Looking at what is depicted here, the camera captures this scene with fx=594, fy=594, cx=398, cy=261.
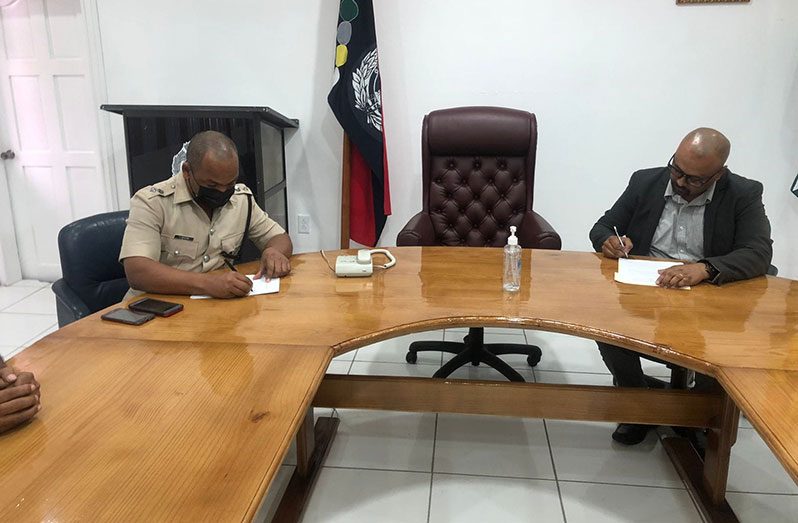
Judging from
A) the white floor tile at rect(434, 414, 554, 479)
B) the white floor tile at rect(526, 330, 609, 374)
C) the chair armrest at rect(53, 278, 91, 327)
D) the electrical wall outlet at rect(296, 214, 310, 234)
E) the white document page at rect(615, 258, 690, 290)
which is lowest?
the white floor tile at rect(526, 330, 609, 374)

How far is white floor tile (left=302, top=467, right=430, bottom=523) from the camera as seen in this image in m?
1.83

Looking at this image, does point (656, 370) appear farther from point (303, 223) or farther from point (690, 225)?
point (303, 223)

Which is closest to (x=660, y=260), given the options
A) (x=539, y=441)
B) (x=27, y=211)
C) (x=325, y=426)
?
(x=539, y=441)

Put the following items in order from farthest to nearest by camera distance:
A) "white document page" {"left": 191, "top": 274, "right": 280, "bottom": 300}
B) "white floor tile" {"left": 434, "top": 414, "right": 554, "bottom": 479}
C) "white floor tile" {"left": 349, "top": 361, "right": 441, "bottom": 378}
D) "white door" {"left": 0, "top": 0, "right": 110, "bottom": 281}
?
"white door" {"left": 0, "top": 0, "right": 110, "bottom": 281}, "white floor tile" {"left": 349, "top": 361, "right": 441, "bottom": 378}, "white floor tile" {"left": 434, "top": 414, "right": 554, "bottom": 479}, "white document page" {"left": 191, "top": 274, "right": 280, "bottom": 300}

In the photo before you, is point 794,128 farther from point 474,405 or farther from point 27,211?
point 27,211

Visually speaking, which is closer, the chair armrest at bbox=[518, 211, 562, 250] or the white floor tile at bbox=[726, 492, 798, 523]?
the white floor tile at bbox=[726, 492, 798, 523]

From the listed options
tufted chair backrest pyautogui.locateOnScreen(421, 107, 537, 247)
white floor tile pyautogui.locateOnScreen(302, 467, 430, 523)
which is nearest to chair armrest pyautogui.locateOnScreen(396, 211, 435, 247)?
tufted chair backrest pyautogui.locateOnScreen(421, 107, 537, 247)

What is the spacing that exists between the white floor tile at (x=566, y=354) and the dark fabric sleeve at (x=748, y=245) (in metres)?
0.98

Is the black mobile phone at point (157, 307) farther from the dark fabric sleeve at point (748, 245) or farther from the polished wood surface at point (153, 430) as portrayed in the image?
the dark fabric sleeve at point (748, 245)

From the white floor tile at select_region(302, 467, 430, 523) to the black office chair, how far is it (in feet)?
3.14

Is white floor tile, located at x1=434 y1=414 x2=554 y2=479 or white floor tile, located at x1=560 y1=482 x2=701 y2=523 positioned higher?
white floor tile, located at x1=434 y1=414 x2=554 y2=479

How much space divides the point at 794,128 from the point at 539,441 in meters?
2.45

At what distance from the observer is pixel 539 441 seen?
88.2 inches

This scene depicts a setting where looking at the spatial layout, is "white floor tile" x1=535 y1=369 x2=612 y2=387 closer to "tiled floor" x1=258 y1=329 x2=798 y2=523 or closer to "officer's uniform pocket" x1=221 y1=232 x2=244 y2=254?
"tiled floor" x1=258 y1=329 x2=798 y2=523
